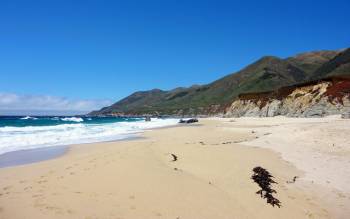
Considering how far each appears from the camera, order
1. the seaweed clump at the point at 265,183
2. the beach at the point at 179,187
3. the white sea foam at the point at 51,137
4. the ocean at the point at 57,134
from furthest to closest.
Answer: the ocean at the point at 57,134 < the white sea foam at the point at 51,137 < the seaweed clump at the point at 265,183 < the beach at the point at 179,187

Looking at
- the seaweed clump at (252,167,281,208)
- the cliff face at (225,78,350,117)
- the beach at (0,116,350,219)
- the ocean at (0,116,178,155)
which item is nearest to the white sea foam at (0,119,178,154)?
the ocean at (0,116,178,155)

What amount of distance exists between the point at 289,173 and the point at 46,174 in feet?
24.5

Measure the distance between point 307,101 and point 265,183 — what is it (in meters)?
46.9

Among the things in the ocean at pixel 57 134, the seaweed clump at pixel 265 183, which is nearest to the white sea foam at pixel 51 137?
the ocean at pixel 57 134

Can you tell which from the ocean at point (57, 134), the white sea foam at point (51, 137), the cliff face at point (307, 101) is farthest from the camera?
the cliff face at point (307, 101)

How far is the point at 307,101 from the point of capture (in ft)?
171

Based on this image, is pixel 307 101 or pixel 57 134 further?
pixel 307 101

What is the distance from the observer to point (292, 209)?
22.7 feet

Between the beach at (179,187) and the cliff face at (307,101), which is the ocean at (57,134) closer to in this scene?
the beach at (179,187)

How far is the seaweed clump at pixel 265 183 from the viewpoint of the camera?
7.37 m

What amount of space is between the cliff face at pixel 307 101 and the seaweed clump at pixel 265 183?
34770 millimetres

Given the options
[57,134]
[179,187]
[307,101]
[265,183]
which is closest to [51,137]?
[57,134]

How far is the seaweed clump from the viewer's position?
290 inches

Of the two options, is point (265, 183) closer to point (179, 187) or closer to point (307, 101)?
point (179, 187)
